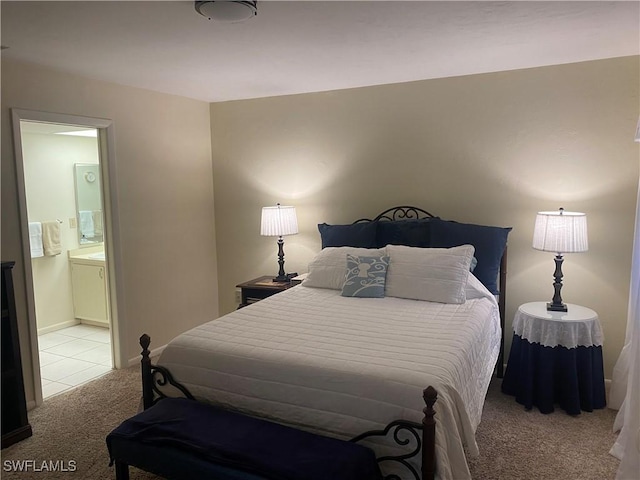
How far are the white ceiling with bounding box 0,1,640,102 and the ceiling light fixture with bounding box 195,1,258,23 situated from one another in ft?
0.18

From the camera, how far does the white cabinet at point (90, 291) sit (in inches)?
203

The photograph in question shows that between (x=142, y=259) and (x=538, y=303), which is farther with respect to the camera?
(x=142, y=259)

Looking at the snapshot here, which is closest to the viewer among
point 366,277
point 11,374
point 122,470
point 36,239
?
point 122,470

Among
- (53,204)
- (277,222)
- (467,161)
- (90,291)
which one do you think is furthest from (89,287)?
(467,161)

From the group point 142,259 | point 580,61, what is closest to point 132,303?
point 142,259

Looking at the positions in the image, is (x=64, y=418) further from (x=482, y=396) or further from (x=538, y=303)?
(x=538, y=303)

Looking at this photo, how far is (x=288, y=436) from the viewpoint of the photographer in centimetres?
200

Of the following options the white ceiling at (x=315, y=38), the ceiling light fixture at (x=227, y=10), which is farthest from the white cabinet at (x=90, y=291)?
the ceiling light fixture at (x=227, y=10)

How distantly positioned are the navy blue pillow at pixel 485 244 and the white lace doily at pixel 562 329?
0.40 m

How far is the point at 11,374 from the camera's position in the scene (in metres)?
2.90

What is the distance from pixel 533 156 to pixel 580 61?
717 millimetres

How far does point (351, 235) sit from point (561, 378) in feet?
6.13

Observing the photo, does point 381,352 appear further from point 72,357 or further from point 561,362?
point 72,357

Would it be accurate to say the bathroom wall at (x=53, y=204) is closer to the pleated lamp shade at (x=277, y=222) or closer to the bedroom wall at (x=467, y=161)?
the bedroom wall at (x=467, y=161)
